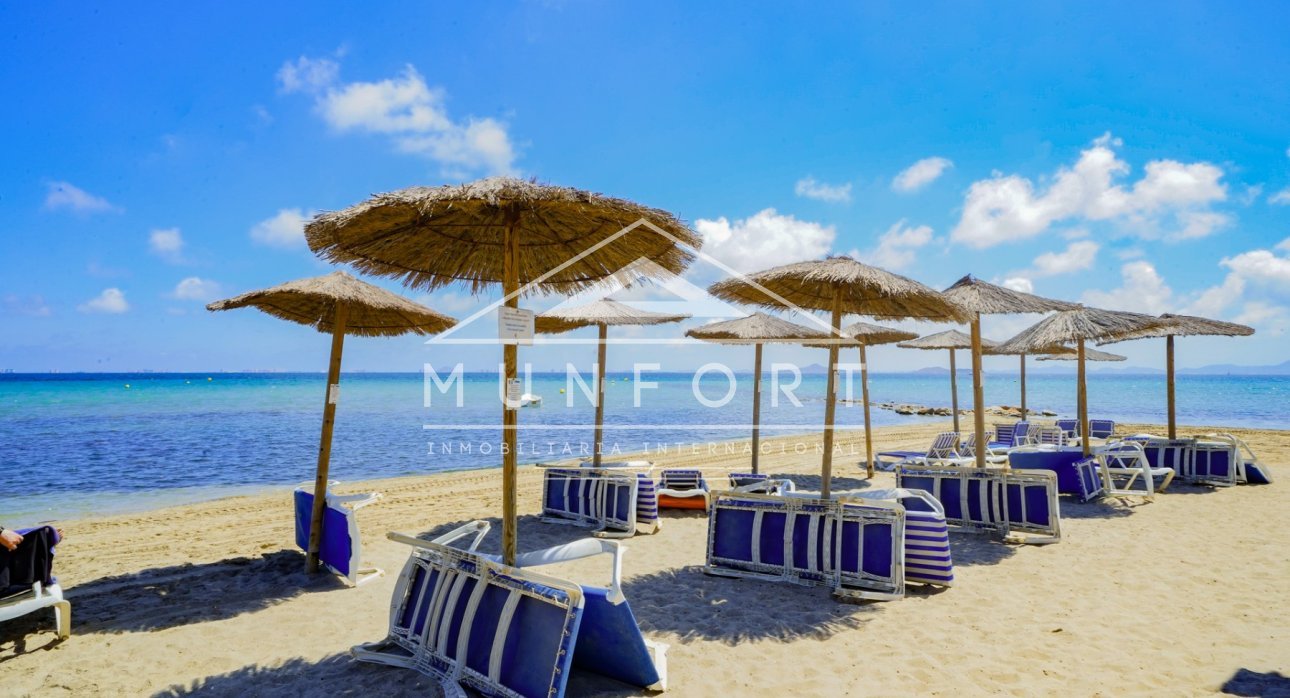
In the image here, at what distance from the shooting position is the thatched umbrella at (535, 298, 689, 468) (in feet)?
26.3

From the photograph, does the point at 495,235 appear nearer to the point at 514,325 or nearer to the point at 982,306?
the point at 514,325

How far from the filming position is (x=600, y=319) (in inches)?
315

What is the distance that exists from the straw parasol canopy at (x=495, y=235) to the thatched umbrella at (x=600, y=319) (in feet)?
9.91

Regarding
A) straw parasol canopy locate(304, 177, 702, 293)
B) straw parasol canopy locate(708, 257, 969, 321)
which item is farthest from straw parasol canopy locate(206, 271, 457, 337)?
straw parasol canopy locate(708, 257, 969, 321)

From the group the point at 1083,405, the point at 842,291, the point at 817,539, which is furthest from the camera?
the point at 1083,405

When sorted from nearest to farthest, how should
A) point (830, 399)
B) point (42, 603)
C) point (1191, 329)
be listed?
point (42, 603) → point (830, 399) → point (1191, 329)

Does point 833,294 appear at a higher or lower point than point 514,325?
higher

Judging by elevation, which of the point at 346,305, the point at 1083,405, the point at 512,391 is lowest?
the point at 1083,405

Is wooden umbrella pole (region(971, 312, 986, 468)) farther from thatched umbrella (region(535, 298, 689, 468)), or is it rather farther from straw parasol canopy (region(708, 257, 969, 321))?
thatched umbrella (region(535, 298, 689, 468))

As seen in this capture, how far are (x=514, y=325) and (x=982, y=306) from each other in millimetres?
5635

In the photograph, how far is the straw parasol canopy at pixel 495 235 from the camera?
3.27 metres

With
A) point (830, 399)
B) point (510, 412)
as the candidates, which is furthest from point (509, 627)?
point (830, 399)

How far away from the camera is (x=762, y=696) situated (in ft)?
10.3

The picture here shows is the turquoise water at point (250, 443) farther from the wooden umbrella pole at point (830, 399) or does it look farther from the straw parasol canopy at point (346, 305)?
the wooden umbrella pole at point (830, 399)
